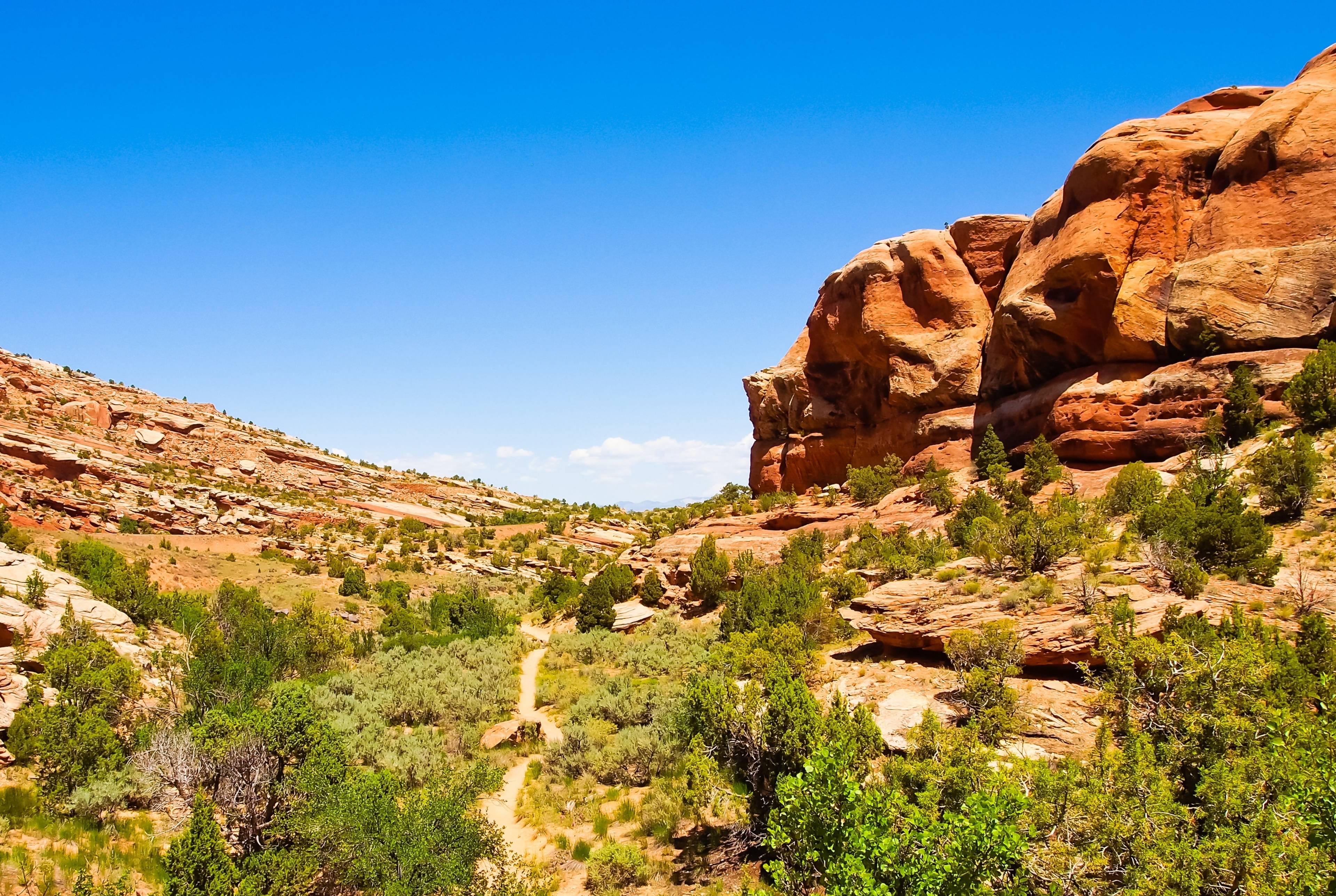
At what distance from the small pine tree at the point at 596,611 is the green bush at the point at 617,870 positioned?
42.1 ft

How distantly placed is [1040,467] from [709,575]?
11.5m

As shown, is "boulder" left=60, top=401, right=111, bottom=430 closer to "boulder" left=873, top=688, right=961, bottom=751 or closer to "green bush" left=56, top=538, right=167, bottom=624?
"green bush" left=56, top=538, right=167, bottom=624

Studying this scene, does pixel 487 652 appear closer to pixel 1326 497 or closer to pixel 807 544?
pixel 807 544

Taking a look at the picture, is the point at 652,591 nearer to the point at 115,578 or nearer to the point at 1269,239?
the point at 115,578

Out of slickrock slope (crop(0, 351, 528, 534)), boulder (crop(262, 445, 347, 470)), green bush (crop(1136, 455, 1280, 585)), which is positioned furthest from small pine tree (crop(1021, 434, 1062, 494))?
boulder (crop(262, 445, 347, 470))

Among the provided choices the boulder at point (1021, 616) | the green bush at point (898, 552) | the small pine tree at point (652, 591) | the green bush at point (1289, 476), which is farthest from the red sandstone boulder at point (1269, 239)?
the small pine tree at point (652, 591)

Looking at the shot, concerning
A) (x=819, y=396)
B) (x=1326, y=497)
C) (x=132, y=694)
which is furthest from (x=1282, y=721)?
(x=819, y=396)

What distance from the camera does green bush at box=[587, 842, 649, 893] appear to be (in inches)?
378

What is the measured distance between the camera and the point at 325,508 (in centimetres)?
4194

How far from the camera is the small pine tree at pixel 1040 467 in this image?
21922 millimetres

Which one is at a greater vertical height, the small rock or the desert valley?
the small rock

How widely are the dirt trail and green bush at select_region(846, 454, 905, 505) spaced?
1659 centimetres

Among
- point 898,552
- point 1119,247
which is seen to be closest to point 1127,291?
point 1119,247

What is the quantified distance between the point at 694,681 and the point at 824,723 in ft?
9.94
